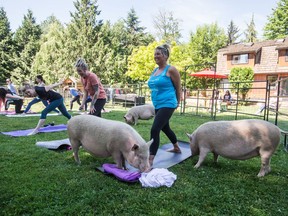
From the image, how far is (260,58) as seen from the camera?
27.2m

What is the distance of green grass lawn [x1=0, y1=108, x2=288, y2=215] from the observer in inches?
109

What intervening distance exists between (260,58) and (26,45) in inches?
1271

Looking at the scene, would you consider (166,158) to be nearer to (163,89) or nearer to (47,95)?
(163,89)

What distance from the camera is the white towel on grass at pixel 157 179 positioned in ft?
11.0

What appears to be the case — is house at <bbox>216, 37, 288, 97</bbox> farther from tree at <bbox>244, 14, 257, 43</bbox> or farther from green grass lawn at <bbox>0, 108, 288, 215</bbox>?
green grass lawn at <bbox>0, 108, 288, 215</bbox>

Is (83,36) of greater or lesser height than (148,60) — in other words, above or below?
above

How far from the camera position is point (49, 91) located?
6809mm

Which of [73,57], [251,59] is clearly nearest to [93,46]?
[73,57]

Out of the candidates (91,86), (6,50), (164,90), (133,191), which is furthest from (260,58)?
(6,50)

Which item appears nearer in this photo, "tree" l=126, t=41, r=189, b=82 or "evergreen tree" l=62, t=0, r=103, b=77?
"tree" l=126, t=41, r=189, b=82

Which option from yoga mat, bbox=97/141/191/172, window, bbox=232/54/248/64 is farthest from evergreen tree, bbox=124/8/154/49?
yoga mat, bbox=97/141/191/172

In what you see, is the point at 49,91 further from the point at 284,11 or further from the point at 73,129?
the point at 284,11

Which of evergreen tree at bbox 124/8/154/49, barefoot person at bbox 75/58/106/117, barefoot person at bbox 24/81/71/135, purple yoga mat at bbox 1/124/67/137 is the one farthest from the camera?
evergreen tree at bbox 124/8/154/49

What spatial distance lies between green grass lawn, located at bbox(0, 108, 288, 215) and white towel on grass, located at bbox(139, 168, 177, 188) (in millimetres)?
79
